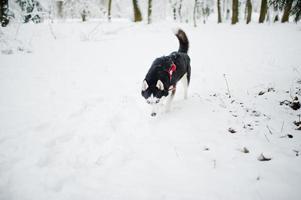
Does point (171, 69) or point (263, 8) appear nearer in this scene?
point (171, 69)

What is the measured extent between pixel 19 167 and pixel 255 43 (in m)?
12.4

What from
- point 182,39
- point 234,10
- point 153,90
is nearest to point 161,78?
point 153,90

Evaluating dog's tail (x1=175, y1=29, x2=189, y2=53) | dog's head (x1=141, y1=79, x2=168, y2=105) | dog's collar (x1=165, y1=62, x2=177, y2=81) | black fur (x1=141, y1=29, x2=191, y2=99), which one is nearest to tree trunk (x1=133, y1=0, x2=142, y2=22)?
dog's tail (x1=175, y1=29, x2=189, y2=53)

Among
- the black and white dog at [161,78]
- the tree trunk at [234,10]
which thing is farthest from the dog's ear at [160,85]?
the tree trunk at [234,10]

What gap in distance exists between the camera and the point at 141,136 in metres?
3.82

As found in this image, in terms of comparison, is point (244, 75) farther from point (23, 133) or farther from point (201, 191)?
point (23, 133)

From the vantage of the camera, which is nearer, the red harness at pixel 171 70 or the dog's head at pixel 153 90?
the dog's head at pixel 153 90

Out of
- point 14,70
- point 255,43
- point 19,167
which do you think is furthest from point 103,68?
point 255,43

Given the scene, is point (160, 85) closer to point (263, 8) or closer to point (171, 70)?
point (171, 70)

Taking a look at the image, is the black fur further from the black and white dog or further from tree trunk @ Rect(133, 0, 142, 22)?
tree trunk @ Rect(133, 0, 142, 22)

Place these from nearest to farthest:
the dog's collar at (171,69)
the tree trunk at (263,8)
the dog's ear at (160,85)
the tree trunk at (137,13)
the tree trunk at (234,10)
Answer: the dog's ear at (160,85), the dog's collar at (171,69), the tree trunk at (263,8), the tree trunk at (234,10), the tree trunk at (137,13)

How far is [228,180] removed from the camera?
2.65 meters

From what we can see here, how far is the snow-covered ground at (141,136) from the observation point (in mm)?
2654

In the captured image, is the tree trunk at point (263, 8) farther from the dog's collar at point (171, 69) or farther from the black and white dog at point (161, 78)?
the dog's collar at point (171, 69)
